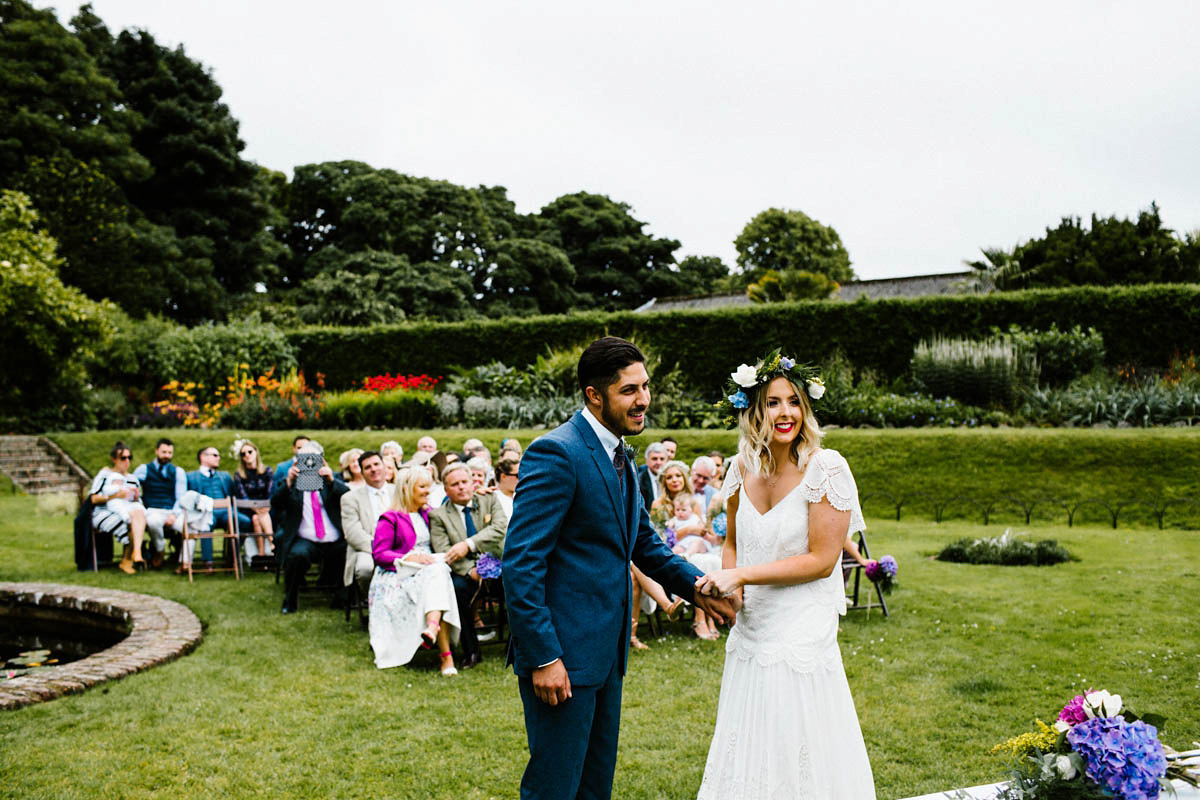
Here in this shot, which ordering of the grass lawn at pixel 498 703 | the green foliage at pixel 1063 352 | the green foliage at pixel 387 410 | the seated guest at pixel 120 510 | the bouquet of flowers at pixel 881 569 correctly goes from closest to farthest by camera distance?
the grass lawn at pixel 498 703, the bouquet of flowers at pixel 881 569, the seated guest at pixel 120 510, the green foliage at pixel 1063 352, the green foliage at pixel 387 410

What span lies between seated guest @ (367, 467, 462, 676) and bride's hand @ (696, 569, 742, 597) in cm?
356

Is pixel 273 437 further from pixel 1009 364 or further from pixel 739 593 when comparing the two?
pixel 739 593

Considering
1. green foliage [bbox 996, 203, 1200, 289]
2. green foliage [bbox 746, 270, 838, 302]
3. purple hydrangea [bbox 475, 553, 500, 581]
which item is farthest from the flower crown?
green foliage [bbox 996, 203, 1200, 289]

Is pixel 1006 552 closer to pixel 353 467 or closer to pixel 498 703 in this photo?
pixel 498 703

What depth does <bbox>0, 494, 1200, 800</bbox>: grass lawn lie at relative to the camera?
4090mm

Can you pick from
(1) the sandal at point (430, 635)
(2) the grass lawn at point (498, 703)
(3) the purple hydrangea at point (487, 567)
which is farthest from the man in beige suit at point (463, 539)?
(2) the grass lawn at point (498, 703)

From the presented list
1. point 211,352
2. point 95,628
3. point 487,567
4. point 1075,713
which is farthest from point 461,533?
point 211,352

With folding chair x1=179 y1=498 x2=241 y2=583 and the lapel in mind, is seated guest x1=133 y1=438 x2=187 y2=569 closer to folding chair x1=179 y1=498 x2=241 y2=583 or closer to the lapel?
folding chair x1=179 y1=498 x2=241 y2=583

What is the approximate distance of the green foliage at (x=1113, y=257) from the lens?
962 inches

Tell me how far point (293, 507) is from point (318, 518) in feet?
0.95

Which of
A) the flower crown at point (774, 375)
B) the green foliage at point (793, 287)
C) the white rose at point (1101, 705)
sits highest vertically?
the green foliage at point (793, 287)

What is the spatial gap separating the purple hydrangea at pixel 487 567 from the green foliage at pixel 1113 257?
76.8 feet

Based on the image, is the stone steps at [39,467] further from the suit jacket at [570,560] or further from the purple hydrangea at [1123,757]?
the purple hydrangea at [1123,757]

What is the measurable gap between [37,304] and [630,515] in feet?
50.9
